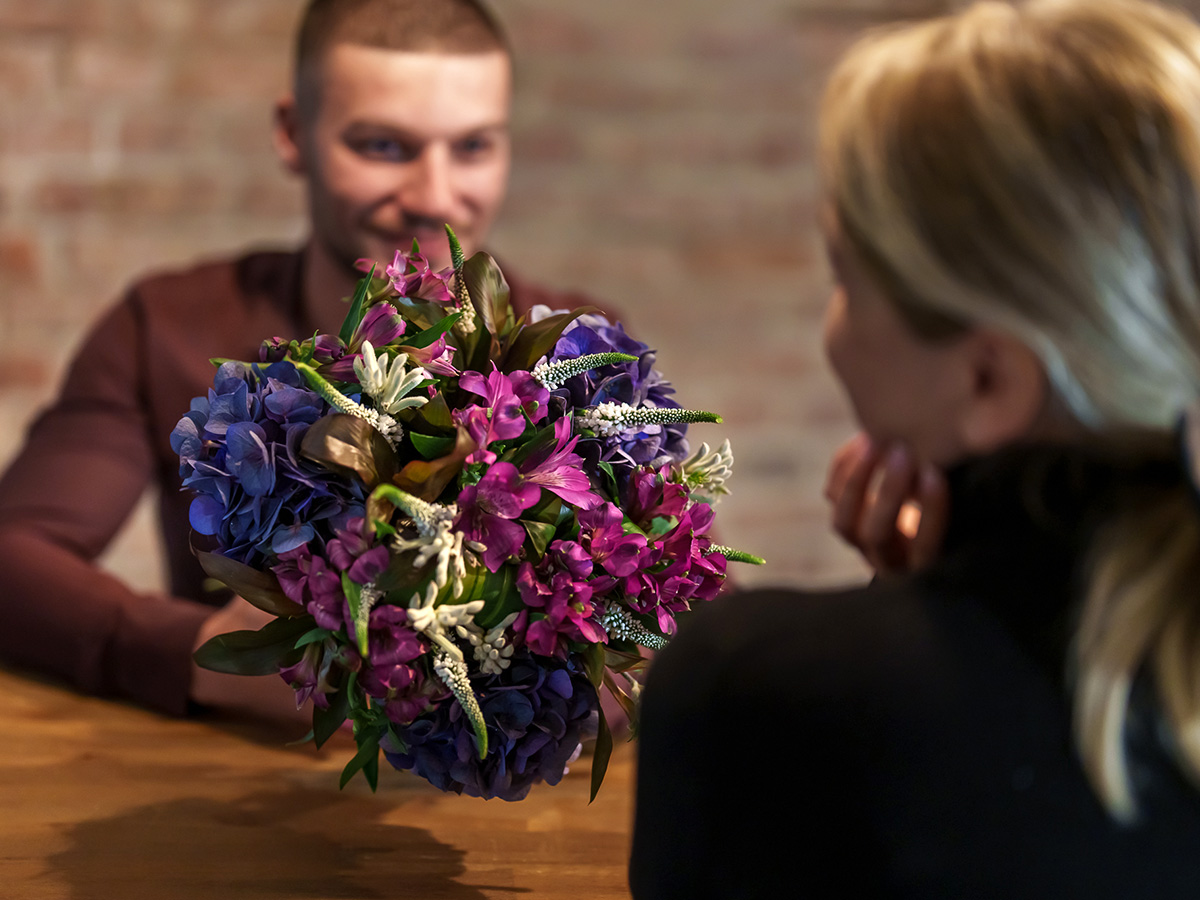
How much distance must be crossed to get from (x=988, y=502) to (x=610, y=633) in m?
0.29

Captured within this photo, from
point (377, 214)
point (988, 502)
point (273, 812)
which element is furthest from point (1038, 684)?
point (377, 214)

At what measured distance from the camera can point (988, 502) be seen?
537 millimetres

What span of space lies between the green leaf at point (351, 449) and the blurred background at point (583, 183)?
197 centimetres

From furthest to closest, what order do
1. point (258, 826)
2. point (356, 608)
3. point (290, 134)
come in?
point (290, 134)
point (258, 826)
point (356, 608)

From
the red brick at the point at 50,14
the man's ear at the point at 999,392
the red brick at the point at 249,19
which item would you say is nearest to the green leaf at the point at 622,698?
the man's ear at the point at 999,392

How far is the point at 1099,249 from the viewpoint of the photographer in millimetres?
497

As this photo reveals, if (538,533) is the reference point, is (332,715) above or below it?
below

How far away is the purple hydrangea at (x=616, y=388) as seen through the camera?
74 cm

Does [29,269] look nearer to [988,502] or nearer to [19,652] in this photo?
[19,652]

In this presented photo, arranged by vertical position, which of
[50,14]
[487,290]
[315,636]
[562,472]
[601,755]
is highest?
[50,14]

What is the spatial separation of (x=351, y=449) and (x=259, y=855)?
384 millimetres

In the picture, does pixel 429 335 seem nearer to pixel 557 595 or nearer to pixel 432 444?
pixel 432 444

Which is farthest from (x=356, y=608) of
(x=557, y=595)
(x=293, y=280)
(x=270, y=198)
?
(x=270, y=198)

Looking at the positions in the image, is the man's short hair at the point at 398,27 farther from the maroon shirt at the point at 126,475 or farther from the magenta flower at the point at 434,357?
the magenta flower at the point at 434,357
